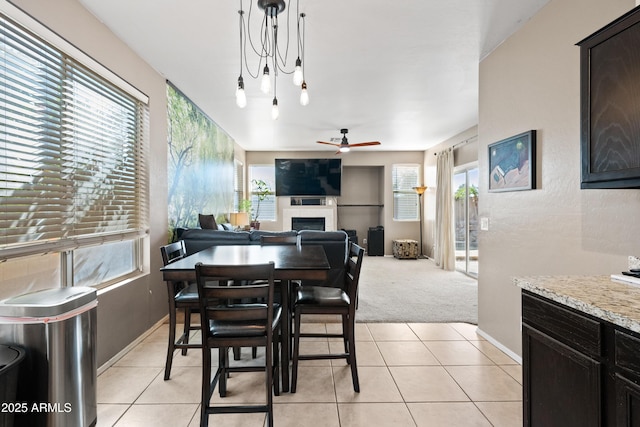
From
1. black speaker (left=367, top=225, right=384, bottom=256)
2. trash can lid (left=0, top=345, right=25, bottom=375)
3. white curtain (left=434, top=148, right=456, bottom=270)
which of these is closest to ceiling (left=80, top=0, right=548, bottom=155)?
white curtain (left=434, top=148, right=456, bottom=270)

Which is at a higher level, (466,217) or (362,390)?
(466,217)

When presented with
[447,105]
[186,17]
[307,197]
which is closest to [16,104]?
[186,17]

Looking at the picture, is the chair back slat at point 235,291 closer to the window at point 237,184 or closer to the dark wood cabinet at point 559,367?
the dark wood cabinet at point 559,367

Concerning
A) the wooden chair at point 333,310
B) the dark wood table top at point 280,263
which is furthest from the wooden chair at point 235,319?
the wooden chair at point 333,310

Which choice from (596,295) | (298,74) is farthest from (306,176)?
(596,295)

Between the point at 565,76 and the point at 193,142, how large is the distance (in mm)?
4179

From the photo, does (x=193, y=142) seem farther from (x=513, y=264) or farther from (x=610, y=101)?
(x=610, y=101)

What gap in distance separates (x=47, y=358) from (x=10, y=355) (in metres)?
0.13

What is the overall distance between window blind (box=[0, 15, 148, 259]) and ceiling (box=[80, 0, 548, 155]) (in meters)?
0.62

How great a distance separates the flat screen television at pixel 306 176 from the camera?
8086 mm

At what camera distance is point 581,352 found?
118cm

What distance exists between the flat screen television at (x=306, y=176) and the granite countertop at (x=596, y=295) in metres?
6.71

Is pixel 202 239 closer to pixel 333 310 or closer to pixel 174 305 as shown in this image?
pixel 174 305

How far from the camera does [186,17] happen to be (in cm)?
252
